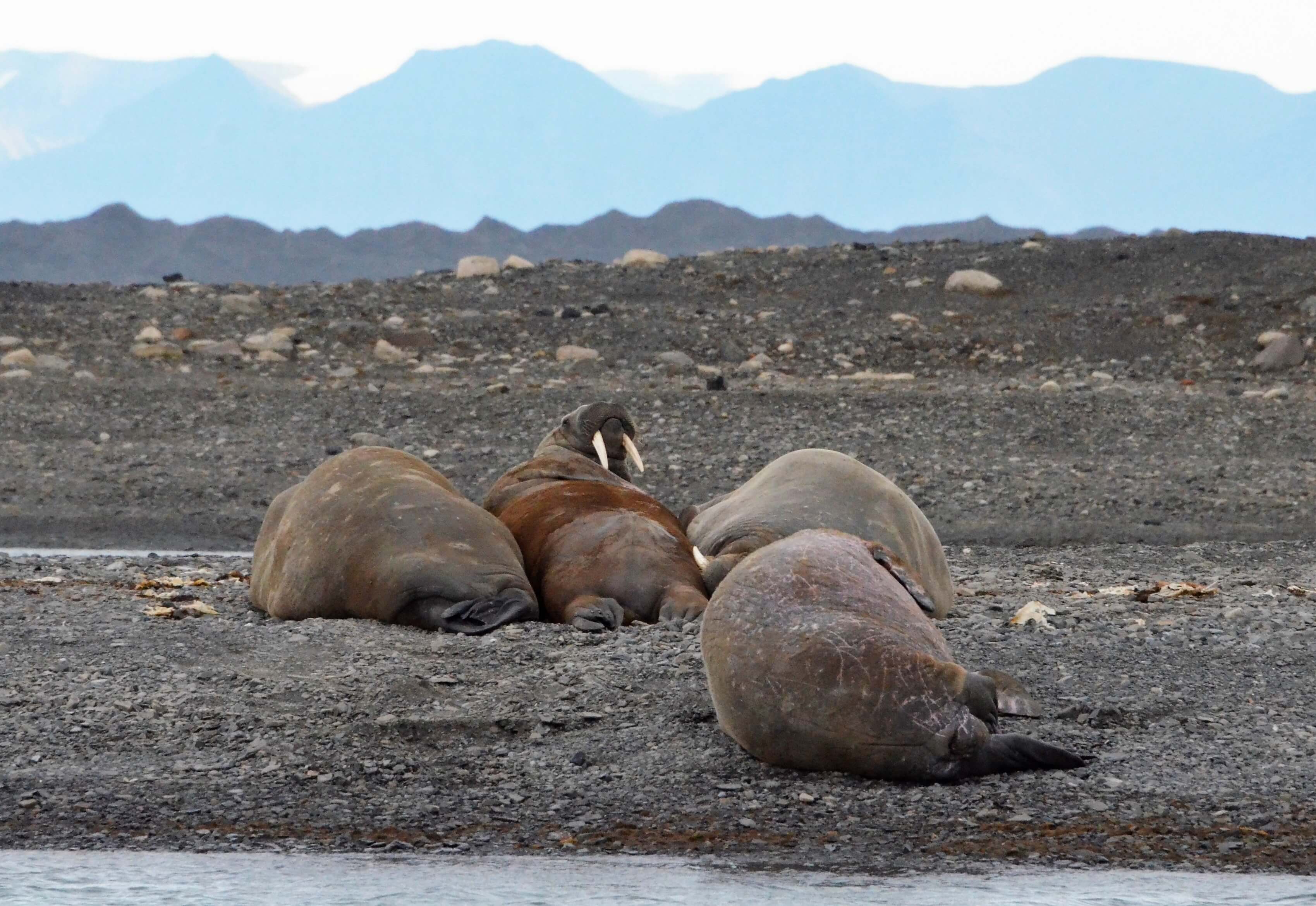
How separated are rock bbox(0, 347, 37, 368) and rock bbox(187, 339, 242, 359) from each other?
1819 mm

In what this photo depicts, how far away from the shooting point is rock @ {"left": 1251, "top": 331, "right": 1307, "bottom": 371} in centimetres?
2066

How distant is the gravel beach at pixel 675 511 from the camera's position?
5.35 meters

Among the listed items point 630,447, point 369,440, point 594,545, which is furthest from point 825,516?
point 369,440

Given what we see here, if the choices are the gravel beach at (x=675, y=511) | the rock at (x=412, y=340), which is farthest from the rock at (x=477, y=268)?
the rock at (x=412, y=340)

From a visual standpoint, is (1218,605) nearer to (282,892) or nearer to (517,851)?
(517,851)

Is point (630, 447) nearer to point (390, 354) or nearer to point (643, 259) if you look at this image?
point (390, 354)

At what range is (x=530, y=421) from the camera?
16.9 metres

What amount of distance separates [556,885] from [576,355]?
1672 centimetres

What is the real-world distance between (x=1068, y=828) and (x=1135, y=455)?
1125 cm

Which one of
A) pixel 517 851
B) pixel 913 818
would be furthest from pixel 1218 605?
pixel 517 851

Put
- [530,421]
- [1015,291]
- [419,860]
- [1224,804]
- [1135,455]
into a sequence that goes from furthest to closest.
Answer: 1. [1015,291]
2. [530,421]
3. [1135,455]
4. [1224,804]
5. [419,860]

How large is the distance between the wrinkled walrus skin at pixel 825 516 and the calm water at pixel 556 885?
2900 millimetres

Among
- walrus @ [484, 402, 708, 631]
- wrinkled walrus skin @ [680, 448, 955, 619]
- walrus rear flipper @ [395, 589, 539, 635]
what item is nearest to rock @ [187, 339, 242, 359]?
walrus @ [484, 402, 708, 631]

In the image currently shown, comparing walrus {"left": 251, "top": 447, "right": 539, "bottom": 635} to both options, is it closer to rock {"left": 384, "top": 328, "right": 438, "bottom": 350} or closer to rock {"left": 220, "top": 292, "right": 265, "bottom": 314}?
rock {"left": 384, "top": 328, "right": 438, "bottom": 350}
